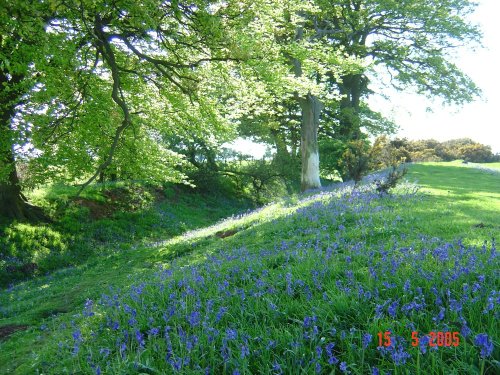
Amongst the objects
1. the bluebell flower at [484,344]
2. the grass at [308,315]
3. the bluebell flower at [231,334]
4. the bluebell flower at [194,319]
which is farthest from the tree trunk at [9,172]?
the bluebell flower at [484,344]

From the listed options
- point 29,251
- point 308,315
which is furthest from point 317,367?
point 29,251

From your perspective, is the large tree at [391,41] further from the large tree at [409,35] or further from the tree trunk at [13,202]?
the tree trunk at [13,202]

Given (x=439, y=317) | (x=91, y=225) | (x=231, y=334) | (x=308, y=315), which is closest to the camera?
(x=439, y=317)

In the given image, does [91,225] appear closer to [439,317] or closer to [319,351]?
[319,351]

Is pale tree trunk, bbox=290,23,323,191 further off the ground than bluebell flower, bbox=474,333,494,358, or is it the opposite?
pale tree trunk, bbox=290,23,323,191

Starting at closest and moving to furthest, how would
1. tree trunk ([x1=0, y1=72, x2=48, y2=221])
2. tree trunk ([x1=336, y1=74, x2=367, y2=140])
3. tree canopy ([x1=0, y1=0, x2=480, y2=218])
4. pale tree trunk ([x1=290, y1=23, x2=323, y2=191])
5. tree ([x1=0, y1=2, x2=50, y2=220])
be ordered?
tree ([x1=0, y1=2, x2=50, y2=220]) → tree canopy ([x1=0, y1=0, x2=480, y2=218]) → tree trunk ([x1=0, y1=72, x2=48, y2=221]) → pale tree trunk ([x1=290, y1=23, x2=323, y2=191]) → tree trunk ([x1=336, y1=74, x2=367, y2=140])

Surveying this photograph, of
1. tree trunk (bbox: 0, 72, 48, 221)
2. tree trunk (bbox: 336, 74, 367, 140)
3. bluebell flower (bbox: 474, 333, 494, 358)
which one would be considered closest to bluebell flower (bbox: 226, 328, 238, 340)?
bluebell flower (bbox: 474, 333, 494, 358)

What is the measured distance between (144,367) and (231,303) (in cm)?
142

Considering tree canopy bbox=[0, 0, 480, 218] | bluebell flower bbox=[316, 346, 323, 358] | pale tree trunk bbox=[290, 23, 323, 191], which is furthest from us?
pale tree trunk bbox=[290, 23, 323, 191]

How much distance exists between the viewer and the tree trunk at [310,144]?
23.3 m

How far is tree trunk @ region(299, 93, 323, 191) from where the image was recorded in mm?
23266

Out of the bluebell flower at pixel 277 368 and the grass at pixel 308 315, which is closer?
the bluebell flower at pixel 277 368

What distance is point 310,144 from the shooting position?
23438 millimetres

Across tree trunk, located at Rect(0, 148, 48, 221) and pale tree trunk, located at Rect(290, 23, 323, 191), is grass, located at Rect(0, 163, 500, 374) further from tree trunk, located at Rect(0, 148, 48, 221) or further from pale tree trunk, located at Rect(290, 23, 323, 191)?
pale tree trunk, located at Rect(290, 23, 323, 191)
